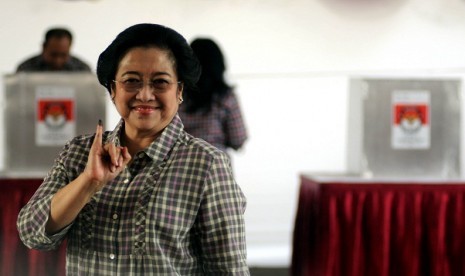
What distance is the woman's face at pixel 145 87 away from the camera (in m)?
1.03

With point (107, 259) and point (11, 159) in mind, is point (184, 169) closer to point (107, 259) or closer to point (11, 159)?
point (107, 259)

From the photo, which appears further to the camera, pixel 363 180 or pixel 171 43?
pixel 363 180

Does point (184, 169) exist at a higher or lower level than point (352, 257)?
higher

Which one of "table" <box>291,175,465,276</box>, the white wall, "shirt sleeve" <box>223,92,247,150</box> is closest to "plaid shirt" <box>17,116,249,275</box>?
"table" <box>291,175,465,276</box>

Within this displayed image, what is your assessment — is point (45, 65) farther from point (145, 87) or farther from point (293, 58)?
point (145, 87)

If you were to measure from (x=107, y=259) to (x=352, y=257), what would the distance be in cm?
176

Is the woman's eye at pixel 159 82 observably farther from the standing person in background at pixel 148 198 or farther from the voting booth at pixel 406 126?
the voting booth at pixel 406 126

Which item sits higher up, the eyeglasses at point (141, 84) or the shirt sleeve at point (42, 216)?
the eyeglasses at point (141, 84)

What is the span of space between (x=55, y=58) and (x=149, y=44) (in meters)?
2.15

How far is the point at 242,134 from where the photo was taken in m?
2.98

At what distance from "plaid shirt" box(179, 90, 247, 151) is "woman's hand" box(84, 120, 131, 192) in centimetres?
184

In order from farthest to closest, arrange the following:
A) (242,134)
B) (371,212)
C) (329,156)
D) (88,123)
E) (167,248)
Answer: (329,156) → (242,134) → (371,212) → (88,123) → (167,248)

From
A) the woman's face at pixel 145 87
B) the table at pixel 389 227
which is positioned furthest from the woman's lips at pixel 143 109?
the table at pixel 389 227

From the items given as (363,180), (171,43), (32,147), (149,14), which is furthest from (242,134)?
(171,43)
